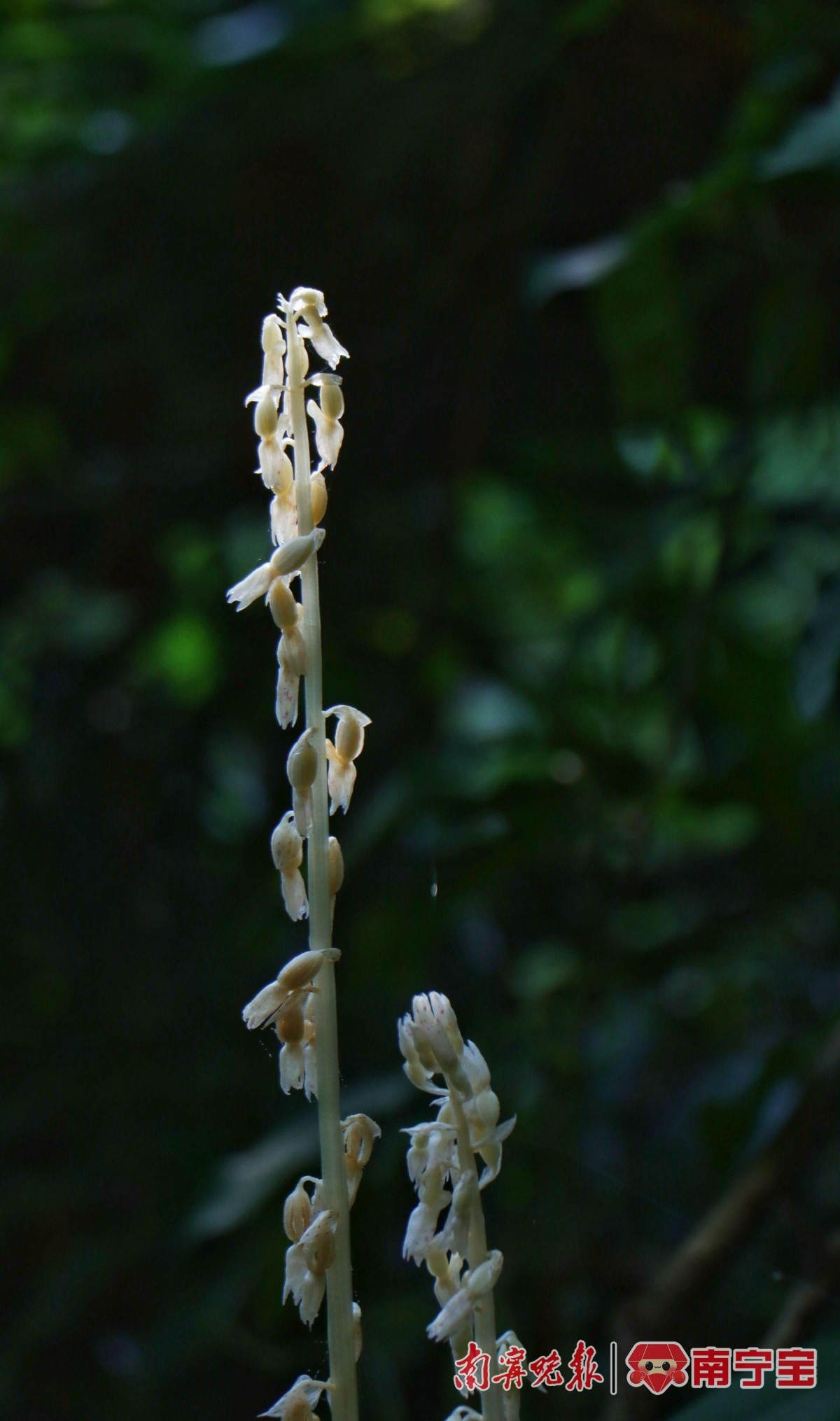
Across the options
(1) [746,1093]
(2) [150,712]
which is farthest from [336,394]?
(2) [150,712]

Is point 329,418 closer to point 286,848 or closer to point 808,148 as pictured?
point 286,848

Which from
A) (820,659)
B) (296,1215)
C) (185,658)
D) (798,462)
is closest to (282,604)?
(296,1215)

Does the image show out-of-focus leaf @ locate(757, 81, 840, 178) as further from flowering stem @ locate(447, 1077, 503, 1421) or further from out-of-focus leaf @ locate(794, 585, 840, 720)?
flowering stem @ locate(447, 1077, 503, 1421)

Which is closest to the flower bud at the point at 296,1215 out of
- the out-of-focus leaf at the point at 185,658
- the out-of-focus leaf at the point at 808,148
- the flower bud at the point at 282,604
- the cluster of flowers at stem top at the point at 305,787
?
the cluster of flowers at stem top at the point at 305,787

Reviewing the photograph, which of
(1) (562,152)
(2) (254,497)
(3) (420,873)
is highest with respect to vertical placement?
(1) (562,152)

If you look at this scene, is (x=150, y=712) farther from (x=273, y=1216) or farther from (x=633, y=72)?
(x=633, y=72)

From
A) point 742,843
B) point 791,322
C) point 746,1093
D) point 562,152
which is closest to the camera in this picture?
point 746,1093

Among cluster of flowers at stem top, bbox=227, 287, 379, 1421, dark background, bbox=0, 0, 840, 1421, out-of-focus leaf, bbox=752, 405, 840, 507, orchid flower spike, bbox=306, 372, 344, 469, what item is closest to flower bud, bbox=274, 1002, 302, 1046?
cluster of flowers at stem top, bbox=227, 287, 379, 1421
